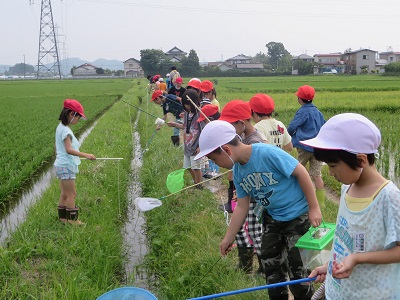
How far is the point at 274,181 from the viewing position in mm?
2527

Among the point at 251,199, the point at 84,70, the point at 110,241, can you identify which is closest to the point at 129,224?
the point at 110,241

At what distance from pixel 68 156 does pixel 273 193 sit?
274cm

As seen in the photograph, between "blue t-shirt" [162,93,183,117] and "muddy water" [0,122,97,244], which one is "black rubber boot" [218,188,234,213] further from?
"blue t-shirt" [162,93,183,117]

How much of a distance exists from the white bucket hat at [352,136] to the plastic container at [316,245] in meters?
0.91

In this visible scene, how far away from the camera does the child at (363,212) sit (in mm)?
1572

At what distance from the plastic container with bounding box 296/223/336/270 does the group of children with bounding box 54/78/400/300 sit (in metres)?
0.08

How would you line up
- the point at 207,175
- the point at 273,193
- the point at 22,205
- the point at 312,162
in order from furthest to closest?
the point at 207,175, the point at 22,205, the point at 312,162, the point at 273,193

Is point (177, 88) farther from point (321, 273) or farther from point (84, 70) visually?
point (84, 70)

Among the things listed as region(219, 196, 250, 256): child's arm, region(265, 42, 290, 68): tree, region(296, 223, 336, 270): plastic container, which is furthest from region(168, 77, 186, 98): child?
region(265, 42, 290, 68): tree

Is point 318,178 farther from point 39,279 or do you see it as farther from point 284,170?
point 39,279

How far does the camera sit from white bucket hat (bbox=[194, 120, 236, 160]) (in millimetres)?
2434

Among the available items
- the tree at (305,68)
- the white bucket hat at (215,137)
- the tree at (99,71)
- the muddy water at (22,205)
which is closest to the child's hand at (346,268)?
the white bucket hat at (215,137)

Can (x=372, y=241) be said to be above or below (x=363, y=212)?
below

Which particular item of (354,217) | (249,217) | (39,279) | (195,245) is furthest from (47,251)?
(354,217)
